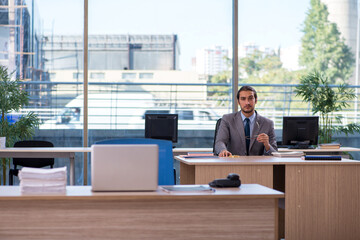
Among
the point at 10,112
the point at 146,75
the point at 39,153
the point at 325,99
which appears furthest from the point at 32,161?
the point at 325,99

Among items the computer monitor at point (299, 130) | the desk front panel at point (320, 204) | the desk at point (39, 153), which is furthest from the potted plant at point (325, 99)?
Result: the desk at point (39, 153)

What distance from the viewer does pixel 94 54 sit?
7.92 meters

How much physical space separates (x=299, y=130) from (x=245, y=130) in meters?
1.53

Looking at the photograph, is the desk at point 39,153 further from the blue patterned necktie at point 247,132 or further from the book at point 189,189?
the book at point 189,189

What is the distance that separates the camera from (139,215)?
9.89 ft

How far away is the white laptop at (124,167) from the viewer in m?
2.95

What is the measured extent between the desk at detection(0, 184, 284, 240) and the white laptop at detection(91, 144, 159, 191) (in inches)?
2.4

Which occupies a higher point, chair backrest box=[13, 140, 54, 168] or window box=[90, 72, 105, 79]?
window box=[90, 72, 105, 79]

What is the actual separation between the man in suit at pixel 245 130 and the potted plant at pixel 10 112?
300 centimetres

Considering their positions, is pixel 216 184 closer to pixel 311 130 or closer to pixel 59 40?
pixel 311 130

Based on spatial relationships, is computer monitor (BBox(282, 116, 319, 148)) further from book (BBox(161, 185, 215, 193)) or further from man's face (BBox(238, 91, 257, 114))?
book (BBox(161, 185, 215, 193))

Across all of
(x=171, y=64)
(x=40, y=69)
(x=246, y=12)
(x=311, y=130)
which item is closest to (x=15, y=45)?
(x=40, y=69)

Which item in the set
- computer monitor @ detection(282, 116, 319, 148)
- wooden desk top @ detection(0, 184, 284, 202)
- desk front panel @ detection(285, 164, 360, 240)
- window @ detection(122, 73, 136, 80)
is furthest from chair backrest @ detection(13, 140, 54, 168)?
wooden desk top @ detection(0, 184, 284, 202)

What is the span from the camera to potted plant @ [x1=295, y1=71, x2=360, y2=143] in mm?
7633
